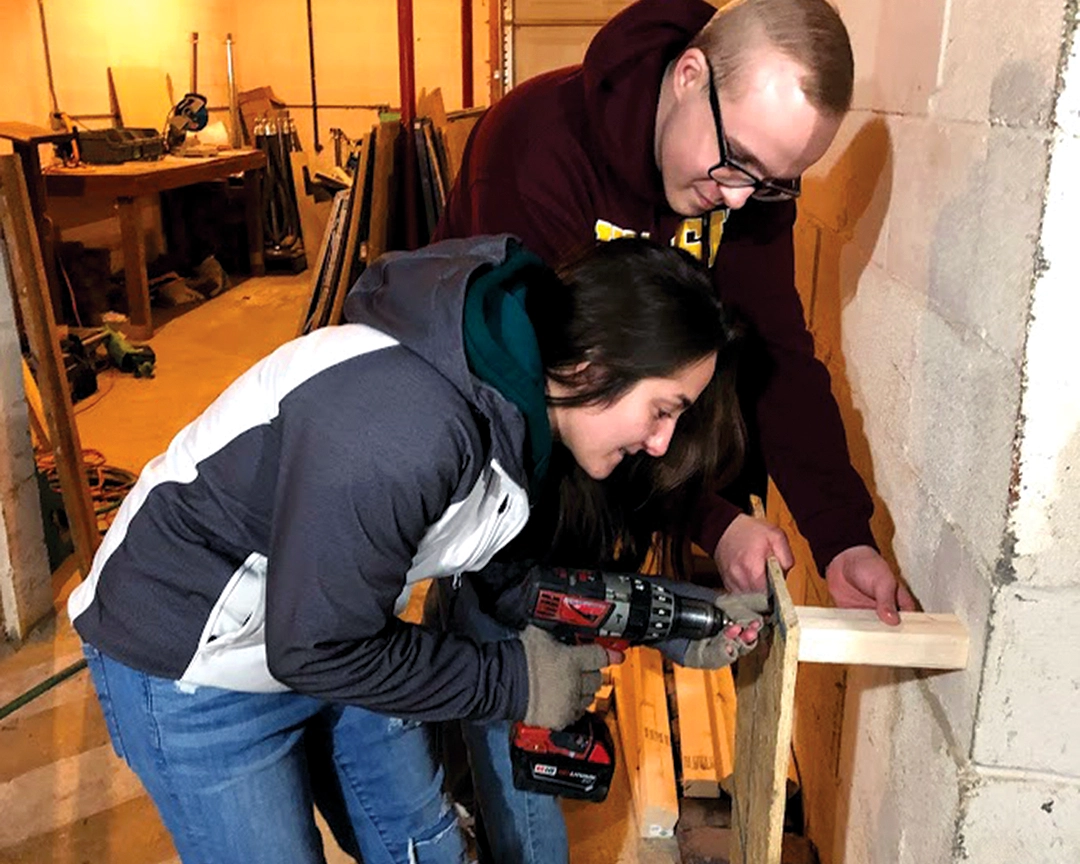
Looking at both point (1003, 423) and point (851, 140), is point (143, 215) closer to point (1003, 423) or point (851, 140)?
point (851, 140)

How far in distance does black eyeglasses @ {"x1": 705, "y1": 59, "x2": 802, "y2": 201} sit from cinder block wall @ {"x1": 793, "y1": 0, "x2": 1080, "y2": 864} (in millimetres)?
172

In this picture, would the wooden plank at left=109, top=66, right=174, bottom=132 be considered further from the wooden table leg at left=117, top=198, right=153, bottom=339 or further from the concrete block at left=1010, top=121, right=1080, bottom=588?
the concrete block at left=1010, top=121, right=1080, bottom=588

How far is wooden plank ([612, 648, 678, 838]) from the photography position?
2.01m

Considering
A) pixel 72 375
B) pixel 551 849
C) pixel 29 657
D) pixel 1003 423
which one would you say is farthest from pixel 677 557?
pixel 72 375

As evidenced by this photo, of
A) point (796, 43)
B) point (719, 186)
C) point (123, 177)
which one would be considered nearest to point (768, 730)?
point (719, 186)

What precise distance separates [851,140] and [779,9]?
50 cm

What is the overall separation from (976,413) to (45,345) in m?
2.35

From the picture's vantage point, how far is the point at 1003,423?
1.03m

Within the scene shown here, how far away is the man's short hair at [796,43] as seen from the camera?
1217 mm

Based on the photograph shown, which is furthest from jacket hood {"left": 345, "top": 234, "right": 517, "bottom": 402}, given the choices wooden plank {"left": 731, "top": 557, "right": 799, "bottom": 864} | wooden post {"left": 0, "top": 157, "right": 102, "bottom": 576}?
wooden post {"left": 0, "top": 157, "right": 102, "bottom": 576}

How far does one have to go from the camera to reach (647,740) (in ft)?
7.14

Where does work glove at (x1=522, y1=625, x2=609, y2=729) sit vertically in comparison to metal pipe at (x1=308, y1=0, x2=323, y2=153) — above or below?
below

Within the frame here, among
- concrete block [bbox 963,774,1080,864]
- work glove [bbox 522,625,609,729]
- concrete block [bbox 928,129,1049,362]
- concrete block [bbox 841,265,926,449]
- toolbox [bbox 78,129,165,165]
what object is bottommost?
concrete block [bbox 963,774,1080,864]

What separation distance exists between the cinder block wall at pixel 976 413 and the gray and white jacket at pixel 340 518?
48 centimetres
